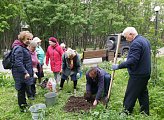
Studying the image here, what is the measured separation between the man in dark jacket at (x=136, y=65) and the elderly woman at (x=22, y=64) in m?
1.84

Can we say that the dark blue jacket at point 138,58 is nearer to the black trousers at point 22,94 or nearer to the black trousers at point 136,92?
the black trousers at point 136,92

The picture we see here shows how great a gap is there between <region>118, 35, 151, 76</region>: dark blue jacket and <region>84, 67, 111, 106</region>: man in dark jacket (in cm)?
99

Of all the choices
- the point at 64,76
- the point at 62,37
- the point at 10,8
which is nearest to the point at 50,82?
the point at 64,76

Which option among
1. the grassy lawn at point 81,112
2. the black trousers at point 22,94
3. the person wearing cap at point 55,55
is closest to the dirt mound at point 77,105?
the grassy lawn at point 81,112

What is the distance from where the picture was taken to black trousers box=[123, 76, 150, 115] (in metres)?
4.47

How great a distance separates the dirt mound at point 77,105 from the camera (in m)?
5.37

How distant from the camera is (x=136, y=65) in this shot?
4.39m

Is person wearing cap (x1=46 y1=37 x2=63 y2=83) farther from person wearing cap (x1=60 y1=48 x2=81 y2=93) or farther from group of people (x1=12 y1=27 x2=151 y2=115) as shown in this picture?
group of people (x1=12 y1=27 x2=151 y2=115)

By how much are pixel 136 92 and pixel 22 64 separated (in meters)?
2.29

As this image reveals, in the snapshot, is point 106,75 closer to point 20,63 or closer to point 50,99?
point 50,99

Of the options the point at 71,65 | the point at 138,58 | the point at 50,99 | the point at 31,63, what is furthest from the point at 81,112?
the point at 71,65

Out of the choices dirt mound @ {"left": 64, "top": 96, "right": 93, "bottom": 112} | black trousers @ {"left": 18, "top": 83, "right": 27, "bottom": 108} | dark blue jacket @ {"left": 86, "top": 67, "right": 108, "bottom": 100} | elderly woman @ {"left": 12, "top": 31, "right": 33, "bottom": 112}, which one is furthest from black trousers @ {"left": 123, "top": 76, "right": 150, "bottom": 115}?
black trousers @ {"left": 18, "top": 83, "right": 27, "bottom": 108}

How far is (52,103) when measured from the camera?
5812 millimetres

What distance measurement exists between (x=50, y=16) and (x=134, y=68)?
18643 millimetres
